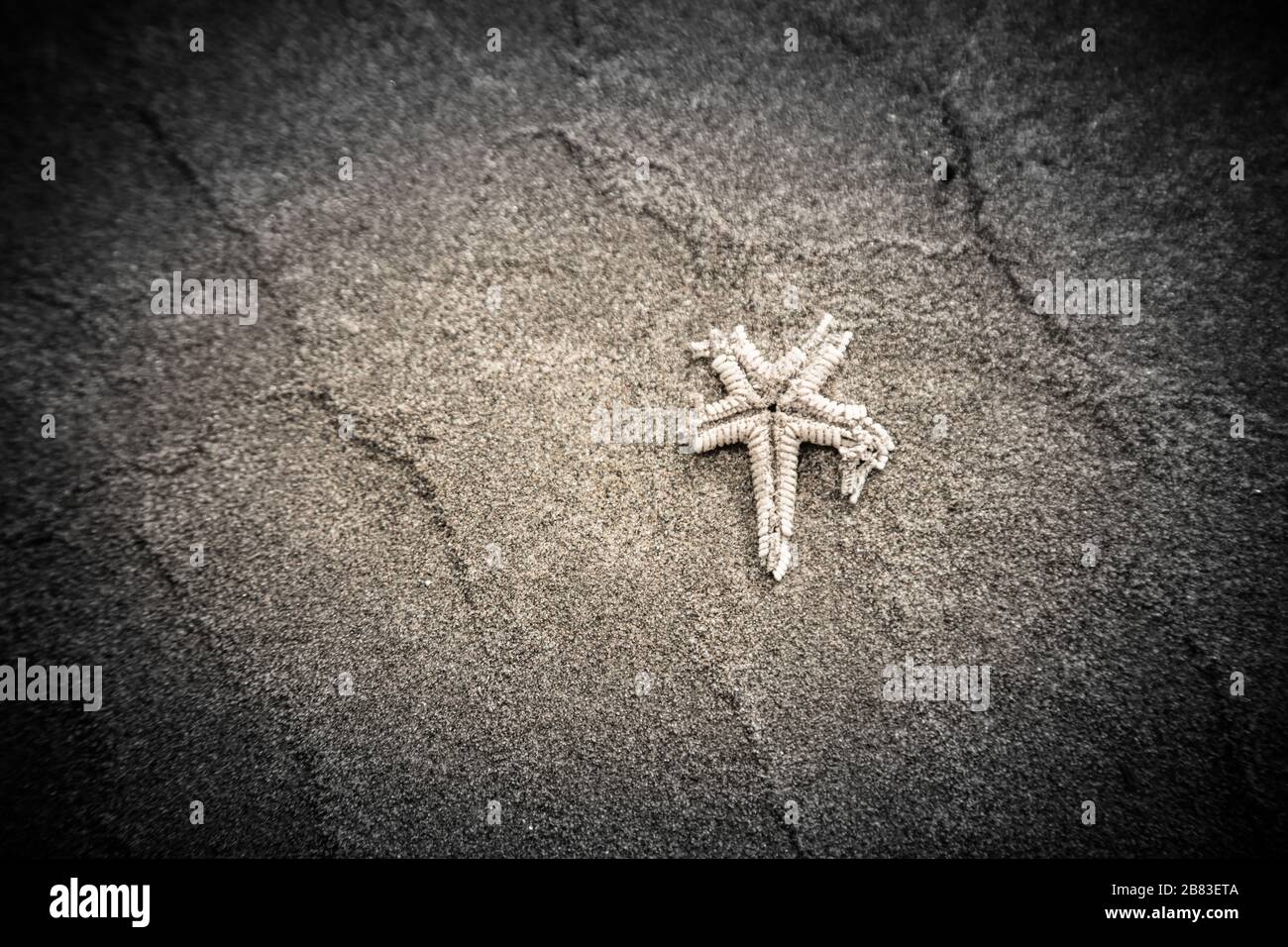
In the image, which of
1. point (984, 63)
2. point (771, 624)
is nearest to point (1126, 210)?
point (984, 63)

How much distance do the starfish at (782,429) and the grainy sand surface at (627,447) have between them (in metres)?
0.07

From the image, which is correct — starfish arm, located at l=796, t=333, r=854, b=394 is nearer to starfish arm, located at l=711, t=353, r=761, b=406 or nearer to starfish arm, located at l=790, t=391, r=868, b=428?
starfish arm, located at l=790, t=391, r=868, b=428

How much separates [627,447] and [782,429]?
443 mm

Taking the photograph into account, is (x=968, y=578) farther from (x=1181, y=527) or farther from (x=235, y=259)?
(x=235, y=259)

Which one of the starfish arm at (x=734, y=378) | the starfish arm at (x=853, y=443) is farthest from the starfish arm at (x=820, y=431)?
the starfish arm at (x=734, y=378)

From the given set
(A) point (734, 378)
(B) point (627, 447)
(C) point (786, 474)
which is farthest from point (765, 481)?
(B) point (627, 447)

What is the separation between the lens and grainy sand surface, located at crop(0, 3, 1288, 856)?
1.68 metres

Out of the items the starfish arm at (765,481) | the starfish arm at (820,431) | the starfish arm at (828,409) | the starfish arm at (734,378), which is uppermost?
the starfish arm at (734,378)

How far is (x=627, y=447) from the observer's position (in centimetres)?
Answer: 183

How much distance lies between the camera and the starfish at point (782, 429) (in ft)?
5.63

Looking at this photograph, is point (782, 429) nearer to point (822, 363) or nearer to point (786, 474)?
point (786, 474)

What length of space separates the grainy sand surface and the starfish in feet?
0.24

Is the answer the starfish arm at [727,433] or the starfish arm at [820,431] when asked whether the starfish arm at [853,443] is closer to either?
the starfish arm at [820,431]

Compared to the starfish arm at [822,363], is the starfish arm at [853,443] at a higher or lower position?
lower
